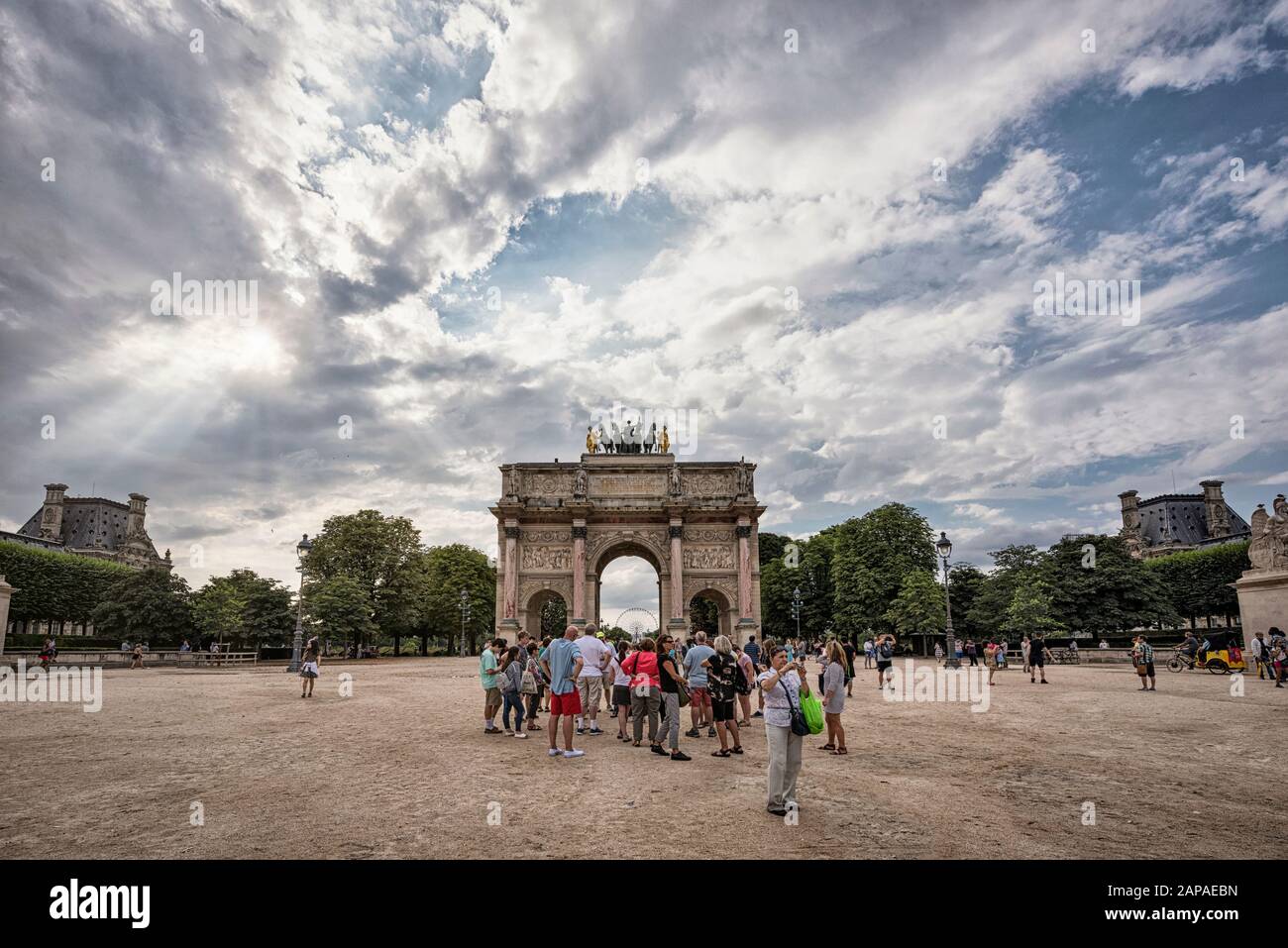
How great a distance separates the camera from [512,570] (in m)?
48.7

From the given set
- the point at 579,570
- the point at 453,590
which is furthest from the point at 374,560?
the point at 579,570

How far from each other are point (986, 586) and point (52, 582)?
268ft

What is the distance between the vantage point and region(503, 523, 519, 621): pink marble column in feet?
159

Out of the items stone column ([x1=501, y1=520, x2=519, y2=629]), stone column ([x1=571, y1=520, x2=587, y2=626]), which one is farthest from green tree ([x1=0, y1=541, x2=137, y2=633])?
stone column ([x1=571, y1=520, x2=587, y2=626])

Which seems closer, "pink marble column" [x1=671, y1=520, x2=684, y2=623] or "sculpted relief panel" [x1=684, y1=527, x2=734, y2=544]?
"pink marble column" [x1=671, y1=520, x2=684, y2=623]

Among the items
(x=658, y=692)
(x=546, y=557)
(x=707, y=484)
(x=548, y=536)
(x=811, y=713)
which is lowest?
(x=658, y=692)

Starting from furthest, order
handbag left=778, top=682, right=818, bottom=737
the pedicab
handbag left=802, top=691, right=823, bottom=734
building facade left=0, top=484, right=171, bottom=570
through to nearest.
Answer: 1. building facade left=0, top=484, right=171, bottom=570
2. the pedicab
3. handbag left=802, top=691, right=823, bottom=734
4. handbag left=778, top=682, right=818, bottom=737

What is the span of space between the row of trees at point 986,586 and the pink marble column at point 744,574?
8116 millimetres

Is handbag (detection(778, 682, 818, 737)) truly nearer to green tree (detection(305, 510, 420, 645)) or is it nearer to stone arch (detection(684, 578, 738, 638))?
stone arch (detection(684, 578, 738, 638))

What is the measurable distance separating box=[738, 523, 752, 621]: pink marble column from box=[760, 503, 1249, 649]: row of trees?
8116 mm

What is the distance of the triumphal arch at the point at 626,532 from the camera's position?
48.4 meters

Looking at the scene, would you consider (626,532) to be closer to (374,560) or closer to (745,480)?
(745,480)

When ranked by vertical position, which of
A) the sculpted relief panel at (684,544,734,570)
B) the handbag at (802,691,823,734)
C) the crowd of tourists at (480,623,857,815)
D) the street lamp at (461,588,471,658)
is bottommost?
the street lamp at (461,588,471,658)

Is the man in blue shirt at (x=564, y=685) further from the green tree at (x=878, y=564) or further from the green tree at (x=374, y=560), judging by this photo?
the green tree at (x=374, y=560)
